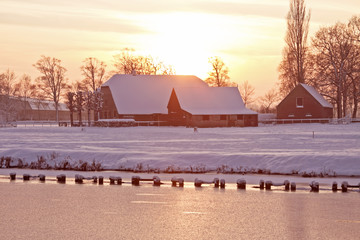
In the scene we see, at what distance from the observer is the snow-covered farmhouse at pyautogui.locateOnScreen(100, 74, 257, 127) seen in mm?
68312

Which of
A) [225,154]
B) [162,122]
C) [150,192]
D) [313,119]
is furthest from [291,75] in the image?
[150,192]

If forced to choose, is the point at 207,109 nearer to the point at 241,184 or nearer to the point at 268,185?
the point at 241,184

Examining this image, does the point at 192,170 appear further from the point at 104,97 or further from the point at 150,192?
the point at 104,97

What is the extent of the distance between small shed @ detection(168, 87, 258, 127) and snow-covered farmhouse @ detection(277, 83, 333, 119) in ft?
19.8

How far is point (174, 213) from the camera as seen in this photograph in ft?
33.1

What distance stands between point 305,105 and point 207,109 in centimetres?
1382

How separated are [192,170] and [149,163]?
7.03ft

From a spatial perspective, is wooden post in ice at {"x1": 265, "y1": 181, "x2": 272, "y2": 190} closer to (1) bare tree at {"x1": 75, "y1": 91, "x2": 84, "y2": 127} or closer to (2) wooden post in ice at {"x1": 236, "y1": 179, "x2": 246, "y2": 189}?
(2) wooden post in ice at {"x1": 236, "y1": 179, "x2": 246, "y2": 189}

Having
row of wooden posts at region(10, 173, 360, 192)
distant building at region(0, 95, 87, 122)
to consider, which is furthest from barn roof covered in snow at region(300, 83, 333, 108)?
distant building at region(0, 95, 87, 122)

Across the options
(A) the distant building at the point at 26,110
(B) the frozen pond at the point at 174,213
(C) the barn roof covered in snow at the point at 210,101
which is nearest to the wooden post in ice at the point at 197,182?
(B) the frozen pond at the point at 174,213

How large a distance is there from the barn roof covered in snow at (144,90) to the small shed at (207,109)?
Answer: 2.93 meters

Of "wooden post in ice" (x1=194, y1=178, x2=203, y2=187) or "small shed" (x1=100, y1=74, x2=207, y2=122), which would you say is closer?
"wooden post in ice" (x1=194, y1=178, x2=203, y2=187)

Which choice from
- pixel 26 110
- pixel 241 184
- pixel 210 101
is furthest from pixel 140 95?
pixel 241 184

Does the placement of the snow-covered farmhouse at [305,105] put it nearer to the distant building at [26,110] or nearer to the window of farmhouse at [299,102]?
the window of farmhouse at [299,102]
